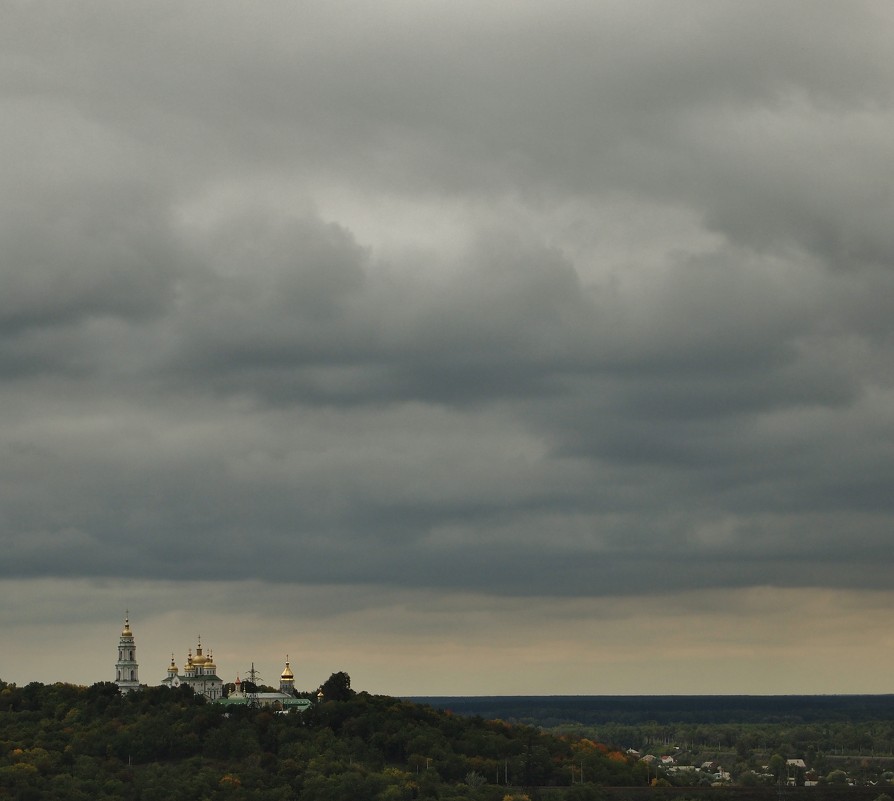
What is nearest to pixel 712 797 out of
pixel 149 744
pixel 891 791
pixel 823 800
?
pixel 823 800

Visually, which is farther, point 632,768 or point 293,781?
point 632,768

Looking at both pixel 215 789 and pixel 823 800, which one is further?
pixel 823 800

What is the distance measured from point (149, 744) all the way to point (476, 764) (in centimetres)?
3851

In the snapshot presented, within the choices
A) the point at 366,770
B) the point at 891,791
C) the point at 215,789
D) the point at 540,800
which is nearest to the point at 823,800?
the point at 891,791

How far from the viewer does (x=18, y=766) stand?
182375 millimetres

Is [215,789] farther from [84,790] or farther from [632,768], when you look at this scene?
[632,768]

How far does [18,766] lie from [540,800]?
2218 inches

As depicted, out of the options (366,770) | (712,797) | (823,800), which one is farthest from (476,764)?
(823,800)

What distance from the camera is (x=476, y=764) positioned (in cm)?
19162

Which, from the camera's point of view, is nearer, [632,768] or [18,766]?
[18,766]

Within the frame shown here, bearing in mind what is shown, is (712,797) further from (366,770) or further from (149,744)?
(149,744)

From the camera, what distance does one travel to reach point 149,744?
19788 cm

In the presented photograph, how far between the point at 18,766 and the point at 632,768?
2756 inches

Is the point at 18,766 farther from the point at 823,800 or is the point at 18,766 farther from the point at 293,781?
the point at 823,800
